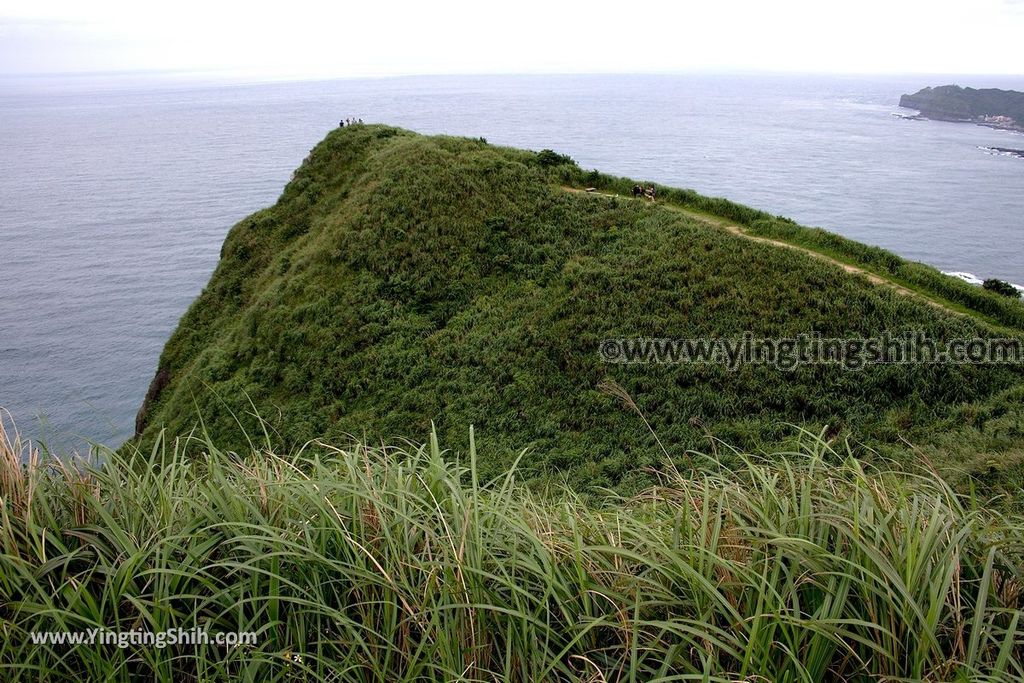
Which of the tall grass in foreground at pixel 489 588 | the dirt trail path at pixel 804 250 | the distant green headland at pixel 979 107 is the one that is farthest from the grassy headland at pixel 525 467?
the distant green headland at pixel 979 107

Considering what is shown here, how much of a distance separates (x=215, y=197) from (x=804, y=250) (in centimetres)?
7823

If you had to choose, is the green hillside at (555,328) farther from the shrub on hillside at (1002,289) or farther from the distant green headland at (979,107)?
the distant green headland at (979,107)

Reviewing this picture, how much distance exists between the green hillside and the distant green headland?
14965cm

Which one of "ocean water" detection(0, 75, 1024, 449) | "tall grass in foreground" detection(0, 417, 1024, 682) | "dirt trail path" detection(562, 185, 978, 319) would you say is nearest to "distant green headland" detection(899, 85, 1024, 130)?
"ocean water" detection(0, 75, 1024, 449)

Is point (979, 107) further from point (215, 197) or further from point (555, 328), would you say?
point (555, 328)

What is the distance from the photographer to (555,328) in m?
18.2

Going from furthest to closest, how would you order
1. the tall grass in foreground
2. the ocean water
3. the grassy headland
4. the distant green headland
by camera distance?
1. the distant green headland
2. the ocean water
3. the grassy headland
4. the tall grass in foreground

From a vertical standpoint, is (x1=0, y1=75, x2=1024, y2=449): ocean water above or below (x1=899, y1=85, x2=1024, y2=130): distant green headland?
below

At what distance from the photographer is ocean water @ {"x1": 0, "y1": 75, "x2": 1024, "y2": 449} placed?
4016 cm

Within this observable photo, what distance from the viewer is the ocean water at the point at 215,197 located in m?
40.2

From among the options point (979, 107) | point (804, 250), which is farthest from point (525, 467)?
point (979, 107)

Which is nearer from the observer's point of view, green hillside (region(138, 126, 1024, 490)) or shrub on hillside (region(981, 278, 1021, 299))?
green hillside (region(138, 126, 1024, 490))

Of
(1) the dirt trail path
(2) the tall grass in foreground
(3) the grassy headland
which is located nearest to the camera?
(2) the tall grass in foreground

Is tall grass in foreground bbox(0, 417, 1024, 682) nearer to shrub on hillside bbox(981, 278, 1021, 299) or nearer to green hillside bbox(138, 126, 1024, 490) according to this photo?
green hillside bbox(138, 126, 1024, 490)
